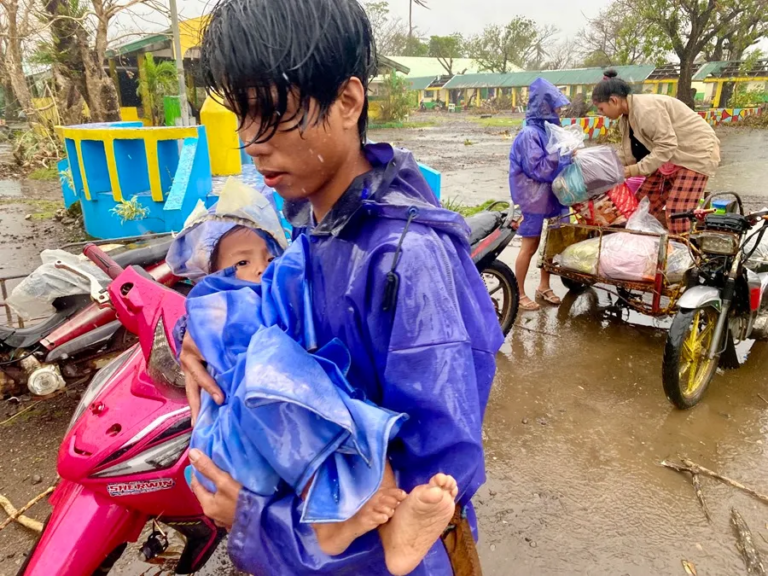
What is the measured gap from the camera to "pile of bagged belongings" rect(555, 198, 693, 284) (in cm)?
366

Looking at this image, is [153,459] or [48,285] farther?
[48,285]

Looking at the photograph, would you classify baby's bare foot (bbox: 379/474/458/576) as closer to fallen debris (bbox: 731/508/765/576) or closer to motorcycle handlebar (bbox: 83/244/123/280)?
motorcycle handlebar (bbox: 83/244/123/280)

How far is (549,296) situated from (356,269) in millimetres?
4220

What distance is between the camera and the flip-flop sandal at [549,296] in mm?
4730

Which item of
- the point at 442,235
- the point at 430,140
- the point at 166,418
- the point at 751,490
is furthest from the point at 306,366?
the point at 430,140

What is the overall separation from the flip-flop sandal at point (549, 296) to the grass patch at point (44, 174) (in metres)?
11.2

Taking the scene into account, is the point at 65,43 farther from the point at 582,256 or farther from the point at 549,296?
the point at 582,256

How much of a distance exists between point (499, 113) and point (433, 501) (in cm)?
4014

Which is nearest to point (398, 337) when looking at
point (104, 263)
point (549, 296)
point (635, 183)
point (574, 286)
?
point (104, 263)

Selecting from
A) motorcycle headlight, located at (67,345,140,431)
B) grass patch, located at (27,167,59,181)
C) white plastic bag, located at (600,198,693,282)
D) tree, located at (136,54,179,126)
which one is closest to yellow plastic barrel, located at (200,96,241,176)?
white plastic bag, located at (600,198,693,282)

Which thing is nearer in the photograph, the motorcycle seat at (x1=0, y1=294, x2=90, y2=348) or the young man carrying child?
the young man carrying child

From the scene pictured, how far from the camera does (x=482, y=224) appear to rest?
371cm

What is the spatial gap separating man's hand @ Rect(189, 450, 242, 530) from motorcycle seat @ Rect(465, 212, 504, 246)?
2.86 metres

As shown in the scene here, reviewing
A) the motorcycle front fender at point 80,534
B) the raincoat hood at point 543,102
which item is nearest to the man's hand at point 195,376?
the motorcycle front fender at point 80,534
